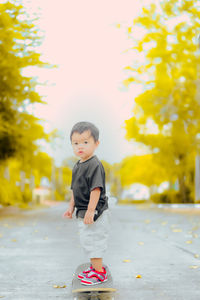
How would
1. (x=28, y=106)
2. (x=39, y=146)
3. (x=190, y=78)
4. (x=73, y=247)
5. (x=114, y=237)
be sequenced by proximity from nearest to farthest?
(x=73, y=247) < (x=114, y=237) < (x=28, y=106) < (x=39, y=146) < (x=190, y=78)

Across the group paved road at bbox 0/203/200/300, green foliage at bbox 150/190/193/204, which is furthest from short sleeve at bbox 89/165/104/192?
green foliage at bbox 150/190/193/204

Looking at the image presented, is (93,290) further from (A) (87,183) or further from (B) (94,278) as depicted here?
(A) (87,183)

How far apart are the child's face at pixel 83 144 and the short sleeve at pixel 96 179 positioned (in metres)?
0.18

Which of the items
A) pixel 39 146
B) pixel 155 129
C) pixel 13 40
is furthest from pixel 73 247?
pixel 155 129

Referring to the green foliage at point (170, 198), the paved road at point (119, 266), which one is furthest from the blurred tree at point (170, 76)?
the paved road at point (119, 266)

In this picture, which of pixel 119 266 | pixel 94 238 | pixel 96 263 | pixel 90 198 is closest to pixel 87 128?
pixel 90 198

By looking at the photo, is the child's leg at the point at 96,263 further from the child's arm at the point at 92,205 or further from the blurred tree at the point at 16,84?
the blurred tree at the point at 16,84

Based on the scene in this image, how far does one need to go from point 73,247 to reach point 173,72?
20.1 m

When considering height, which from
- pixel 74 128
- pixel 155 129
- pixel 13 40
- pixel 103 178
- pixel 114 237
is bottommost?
pixel 114 237

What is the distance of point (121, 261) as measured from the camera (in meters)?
6.87

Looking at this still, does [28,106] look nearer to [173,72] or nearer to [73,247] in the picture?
[173,72]

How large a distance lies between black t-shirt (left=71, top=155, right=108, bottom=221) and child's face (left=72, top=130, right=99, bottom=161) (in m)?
0.09

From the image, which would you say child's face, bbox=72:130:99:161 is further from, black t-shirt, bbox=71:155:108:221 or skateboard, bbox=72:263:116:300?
skateboard, bbox=72:263:116:300

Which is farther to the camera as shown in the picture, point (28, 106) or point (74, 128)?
point (28, 106)
